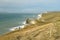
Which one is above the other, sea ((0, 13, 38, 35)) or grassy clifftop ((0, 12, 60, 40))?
grassy clifftop ((0, 12, 60, 40))

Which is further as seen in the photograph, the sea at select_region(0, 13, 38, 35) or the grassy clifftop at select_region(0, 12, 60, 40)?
the sea at select_region(0, 13, 38, 35)

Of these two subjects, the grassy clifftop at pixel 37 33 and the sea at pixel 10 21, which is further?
the sea at pixel 10 21

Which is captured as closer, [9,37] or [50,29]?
[9,37]

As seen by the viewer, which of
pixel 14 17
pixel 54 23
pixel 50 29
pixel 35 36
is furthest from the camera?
pixel 14 17

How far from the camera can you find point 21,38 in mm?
4676

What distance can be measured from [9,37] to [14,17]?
831 centimetres

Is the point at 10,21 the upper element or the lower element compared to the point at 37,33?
lower

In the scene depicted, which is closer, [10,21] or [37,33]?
[37,33]

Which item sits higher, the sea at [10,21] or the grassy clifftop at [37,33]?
the grassy clifftop at [37,33]

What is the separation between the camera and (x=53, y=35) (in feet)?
18.1

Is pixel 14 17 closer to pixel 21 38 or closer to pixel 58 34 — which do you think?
pixel 58 34

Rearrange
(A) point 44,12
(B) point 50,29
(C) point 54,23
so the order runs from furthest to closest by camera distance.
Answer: (A) point 44,12
(C) point 54,23
(B) point 50,29

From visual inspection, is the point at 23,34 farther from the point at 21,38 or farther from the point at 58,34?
the point at 58,34

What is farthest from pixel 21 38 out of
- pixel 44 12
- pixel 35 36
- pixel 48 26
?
pixel 44 12
